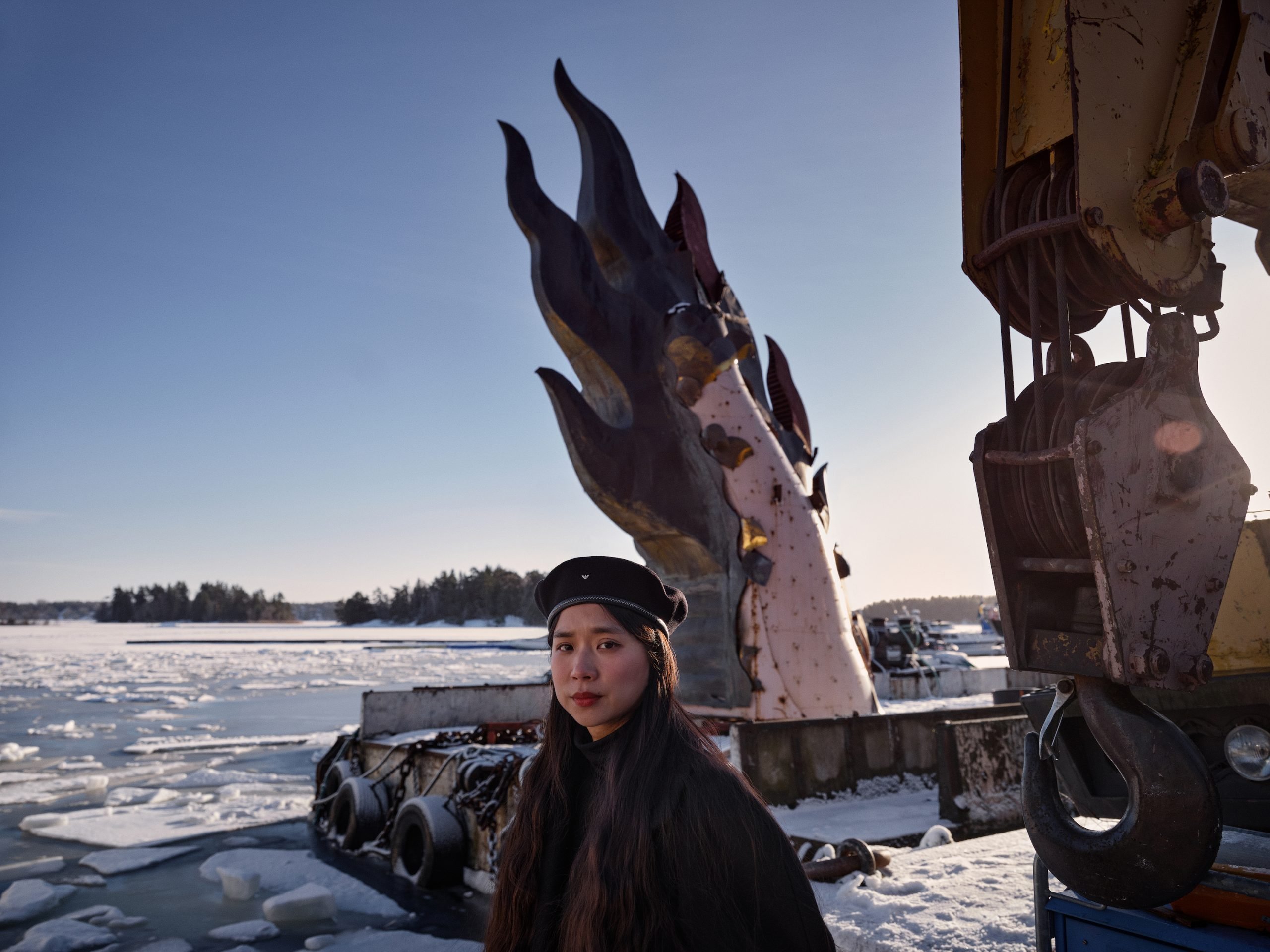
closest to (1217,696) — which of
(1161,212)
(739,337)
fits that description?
(1161,212)

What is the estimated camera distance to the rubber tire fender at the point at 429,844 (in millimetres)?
6293

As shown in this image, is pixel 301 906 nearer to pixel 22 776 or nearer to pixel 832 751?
pixel 832 751

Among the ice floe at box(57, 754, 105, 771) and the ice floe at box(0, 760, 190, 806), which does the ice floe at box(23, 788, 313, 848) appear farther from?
the ice floe at box(57, 754, 105, 771)

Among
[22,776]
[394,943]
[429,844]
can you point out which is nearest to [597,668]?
[394,943]

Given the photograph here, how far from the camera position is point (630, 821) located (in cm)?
151

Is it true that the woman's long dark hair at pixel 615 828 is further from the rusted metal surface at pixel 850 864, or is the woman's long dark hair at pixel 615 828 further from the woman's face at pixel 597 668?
the rusted metal surface at pixel 850 864

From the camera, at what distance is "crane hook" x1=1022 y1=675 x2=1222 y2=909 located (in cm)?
194

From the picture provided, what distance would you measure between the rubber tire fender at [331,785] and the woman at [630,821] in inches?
275

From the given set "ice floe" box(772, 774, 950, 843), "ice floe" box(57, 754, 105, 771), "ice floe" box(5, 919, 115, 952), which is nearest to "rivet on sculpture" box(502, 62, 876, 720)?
"ice floe" box(772, 774, 950, 843)

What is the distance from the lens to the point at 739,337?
9094 mm

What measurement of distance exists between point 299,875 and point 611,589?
6.09 m

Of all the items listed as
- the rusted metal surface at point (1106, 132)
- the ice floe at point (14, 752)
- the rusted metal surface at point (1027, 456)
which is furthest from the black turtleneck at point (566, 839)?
the ice floe at point (14, 752)

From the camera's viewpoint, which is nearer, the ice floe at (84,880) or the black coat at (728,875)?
the black coat at (728,875)

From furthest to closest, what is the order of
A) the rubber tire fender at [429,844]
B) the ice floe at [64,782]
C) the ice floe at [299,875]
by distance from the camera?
1. the ice floe at [64,782]
2. the rubber tire fender at [429,844]
3. the ice floe at [299,875]
